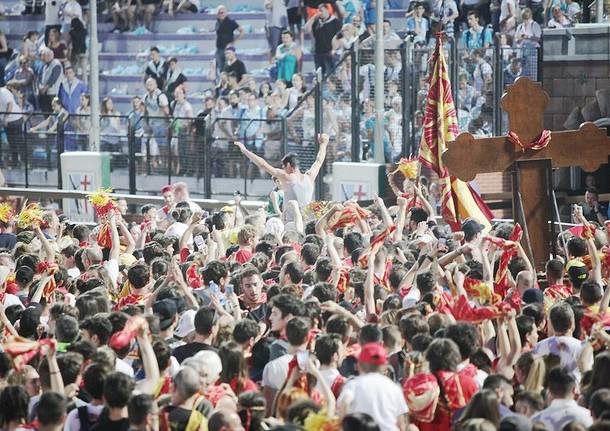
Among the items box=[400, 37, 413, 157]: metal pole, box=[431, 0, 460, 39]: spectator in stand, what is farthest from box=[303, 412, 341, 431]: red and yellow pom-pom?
box=[431, 0, 460, 39]: spectator in stand

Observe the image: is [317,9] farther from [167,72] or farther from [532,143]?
[532,143]

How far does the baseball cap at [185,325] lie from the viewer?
1026cm

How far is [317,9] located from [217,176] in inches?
200

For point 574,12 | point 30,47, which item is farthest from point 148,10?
point 574,12

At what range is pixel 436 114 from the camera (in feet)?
54.3

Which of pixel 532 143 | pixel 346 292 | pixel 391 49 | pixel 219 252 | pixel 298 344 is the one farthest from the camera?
pixel 391 49

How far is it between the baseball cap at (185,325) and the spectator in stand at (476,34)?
13.3 meters

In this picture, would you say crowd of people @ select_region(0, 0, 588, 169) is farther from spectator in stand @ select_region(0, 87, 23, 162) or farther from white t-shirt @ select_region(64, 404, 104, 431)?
white t-shirt @ select_region(64, 404, 104, 431)

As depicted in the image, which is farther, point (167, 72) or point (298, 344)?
point (167, 72)

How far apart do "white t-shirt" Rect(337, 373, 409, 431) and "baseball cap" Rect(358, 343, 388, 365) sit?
0.29 feet

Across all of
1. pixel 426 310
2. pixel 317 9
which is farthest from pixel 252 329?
pixel 317 9

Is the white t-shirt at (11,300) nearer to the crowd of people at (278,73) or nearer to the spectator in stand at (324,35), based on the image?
the crowd of people at (278,73)

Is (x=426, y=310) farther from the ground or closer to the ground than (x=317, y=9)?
closer to the ground

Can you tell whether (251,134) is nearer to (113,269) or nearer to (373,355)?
(113,269)
